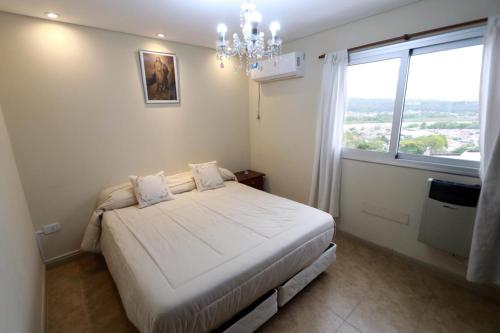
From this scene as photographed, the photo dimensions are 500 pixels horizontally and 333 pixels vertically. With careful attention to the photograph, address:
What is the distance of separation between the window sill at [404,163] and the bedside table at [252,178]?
1.39 m

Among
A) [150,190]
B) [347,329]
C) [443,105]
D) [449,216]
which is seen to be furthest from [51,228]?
[443,105]

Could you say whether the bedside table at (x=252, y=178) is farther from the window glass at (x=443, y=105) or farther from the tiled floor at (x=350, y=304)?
the window glass at (x=443, y=105)

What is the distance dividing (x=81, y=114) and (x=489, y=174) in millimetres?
3650

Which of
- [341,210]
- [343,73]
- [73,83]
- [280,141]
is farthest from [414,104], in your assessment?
[73,83]

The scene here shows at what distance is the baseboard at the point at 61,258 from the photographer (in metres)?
2.29

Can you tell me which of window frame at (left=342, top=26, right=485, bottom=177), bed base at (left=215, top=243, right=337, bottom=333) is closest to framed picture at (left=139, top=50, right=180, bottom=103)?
window frame at (left=342, top=26, right=485, bottom=177)

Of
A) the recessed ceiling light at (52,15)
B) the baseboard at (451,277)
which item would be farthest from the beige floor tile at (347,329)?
the recessed ceiling light at (52,15)

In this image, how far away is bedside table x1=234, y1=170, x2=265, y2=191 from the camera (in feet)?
11.2

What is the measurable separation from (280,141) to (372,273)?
6.62 feet

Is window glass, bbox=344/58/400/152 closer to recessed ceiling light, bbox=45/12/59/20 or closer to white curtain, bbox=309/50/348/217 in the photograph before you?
white curtain, bbox=309/50/348/217

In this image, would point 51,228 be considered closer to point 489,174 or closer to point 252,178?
point 252,178

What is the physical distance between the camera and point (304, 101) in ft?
9.58

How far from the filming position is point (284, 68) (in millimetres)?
2848

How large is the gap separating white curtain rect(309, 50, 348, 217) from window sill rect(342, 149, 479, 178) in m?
0.17
